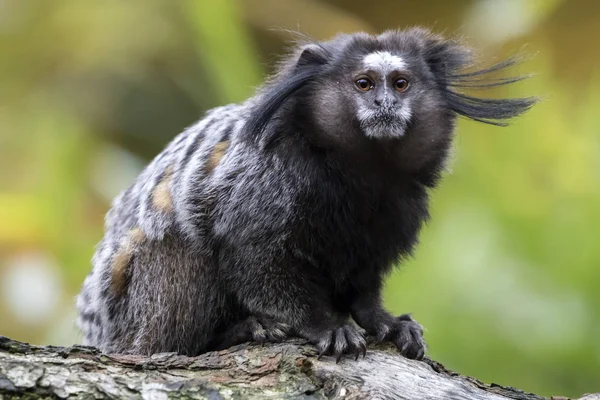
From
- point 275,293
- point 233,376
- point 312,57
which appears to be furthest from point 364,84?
point 233,376

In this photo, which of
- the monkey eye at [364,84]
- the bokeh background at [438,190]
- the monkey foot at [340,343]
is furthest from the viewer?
the bokeh background at [438,190]

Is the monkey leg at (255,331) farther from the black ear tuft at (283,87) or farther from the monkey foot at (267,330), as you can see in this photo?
the black ear tuft at (283,87)

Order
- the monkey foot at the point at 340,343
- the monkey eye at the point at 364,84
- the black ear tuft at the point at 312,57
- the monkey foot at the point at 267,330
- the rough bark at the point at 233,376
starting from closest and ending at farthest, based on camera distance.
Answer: the rough bark at the point at 233,376 < the monkey foot at the point at 340,343 < the monkey foot at the point at 267,330 < the monkey eye at the point at 364,84 < the black ear tuft at the point at 312,57

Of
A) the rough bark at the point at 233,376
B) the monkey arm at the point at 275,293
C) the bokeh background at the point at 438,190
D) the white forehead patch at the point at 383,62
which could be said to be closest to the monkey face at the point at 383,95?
the white forehead patch at the point at 383,62

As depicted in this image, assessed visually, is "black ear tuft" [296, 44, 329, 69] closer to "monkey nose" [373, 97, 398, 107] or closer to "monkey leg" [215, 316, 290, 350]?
"monkey nose" [373, 97, 398, 107]

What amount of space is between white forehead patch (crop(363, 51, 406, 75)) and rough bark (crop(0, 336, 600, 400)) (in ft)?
3.78

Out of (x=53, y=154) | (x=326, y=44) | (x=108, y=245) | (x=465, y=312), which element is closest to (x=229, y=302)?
(x=108, y=245)

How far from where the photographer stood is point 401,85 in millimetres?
3441

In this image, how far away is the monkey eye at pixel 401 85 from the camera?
11.2 ft

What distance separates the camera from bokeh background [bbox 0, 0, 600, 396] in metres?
5.86

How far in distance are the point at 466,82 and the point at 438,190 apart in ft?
2.60

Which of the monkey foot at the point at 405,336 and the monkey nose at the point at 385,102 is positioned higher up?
the monkey nose at the point at 385,102

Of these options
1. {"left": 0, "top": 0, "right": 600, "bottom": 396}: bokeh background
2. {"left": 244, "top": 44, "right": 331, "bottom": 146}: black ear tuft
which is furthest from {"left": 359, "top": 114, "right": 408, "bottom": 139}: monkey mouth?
{"left": 0, "top": 0, "right": 600, "bottom": 396}: bokeh background

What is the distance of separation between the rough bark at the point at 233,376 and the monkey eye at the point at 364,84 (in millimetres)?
1081
